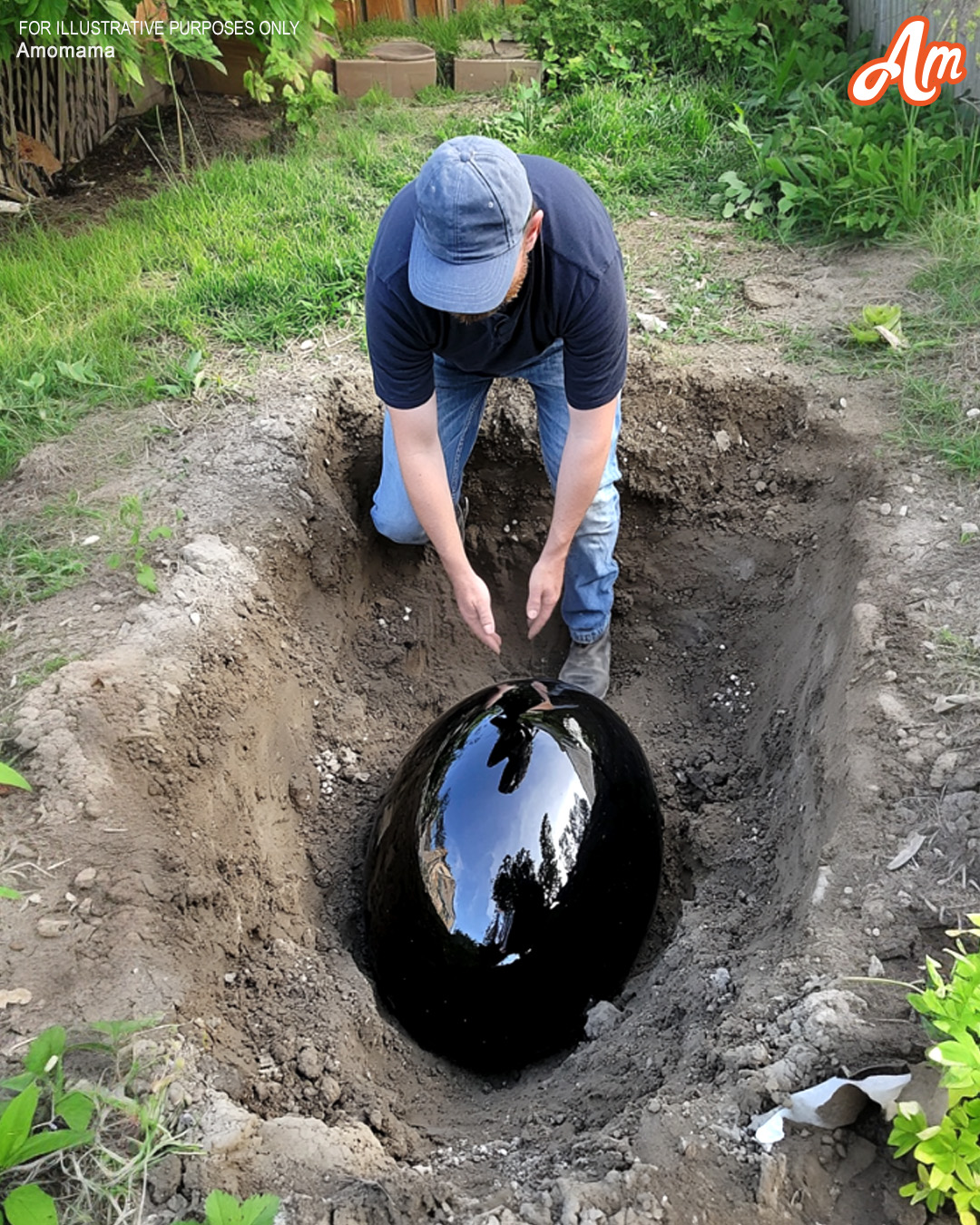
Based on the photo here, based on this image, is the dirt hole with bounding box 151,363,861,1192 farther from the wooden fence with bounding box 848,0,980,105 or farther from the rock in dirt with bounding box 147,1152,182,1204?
the wooden fence with bounding box 848,0,980,105

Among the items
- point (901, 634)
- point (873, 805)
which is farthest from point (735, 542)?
point (873, 805)

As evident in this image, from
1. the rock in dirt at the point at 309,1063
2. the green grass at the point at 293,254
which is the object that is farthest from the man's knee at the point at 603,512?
the rock in dirt at the point at 309,1063

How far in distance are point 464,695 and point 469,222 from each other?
80.9 inches

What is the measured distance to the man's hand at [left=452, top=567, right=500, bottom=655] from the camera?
3115 mm

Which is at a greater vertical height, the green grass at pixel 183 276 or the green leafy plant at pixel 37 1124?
the green grass at pixel 183 276

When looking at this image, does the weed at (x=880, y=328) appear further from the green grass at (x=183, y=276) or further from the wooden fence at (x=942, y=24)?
the green grass at (x=183, y=276)

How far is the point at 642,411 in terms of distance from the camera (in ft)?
13.2

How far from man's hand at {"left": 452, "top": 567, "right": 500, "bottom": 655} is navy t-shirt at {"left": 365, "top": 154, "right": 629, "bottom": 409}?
0.58 m

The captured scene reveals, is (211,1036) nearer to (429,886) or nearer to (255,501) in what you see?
(429,886)

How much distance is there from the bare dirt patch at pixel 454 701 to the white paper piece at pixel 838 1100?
Result: 0.14ft

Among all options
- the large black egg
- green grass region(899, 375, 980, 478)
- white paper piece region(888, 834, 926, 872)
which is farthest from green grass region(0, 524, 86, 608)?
green grass region(899, 375, 980, 478)

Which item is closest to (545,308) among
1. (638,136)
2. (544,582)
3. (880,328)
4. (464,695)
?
(544,582)

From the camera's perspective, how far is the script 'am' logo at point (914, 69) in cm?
475

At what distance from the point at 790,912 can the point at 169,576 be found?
84.9 inches
